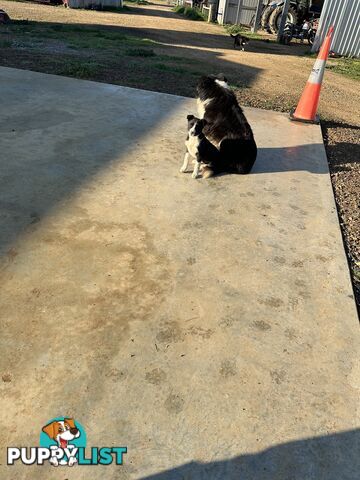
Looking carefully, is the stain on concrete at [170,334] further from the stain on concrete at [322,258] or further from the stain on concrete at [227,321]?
the stain on concrete at [322,258]

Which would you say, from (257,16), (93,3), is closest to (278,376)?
(257,16)

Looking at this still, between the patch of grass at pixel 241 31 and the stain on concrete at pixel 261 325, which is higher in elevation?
the stain on concrete at pixel 261 325

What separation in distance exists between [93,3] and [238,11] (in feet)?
29.1

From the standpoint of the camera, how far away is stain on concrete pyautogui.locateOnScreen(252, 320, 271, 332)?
2.29 meters

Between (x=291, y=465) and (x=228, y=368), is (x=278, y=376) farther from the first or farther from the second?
(x=291, y=465)

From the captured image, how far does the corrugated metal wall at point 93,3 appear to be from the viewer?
71.6ft

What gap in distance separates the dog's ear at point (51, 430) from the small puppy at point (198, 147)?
9.29 feet

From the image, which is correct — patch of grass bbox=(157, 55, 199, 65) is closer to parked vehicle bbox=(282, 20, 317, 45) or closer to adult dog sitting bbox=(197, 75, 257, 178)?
adult dog sitting bbox=(197, 75, 257, 178)

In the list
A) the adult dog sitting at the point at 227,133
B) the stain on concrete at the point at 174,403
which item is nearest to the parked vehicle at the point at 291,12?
the adult dog sitting at the point at 227,133

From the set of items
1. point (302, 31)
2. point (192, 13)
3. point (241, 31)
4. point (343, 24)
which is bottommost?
point (241, 31)

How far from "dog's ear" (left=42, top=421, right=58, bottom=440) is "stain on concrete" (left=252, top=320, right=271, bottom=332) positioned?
1230 millimetres

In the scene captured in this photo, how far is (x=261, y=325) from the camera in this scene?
7.57 feet

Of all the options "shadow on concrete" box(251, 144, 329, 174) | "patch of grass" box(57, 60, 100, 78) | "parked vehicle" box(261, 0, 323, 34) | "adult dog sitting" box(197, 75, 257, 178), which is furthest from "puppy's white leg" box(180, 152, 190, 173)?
"parked vehicle" box(261, 0, 323, 34)

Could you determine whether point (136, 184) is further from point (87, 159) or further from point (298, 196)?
point (298, 196)
